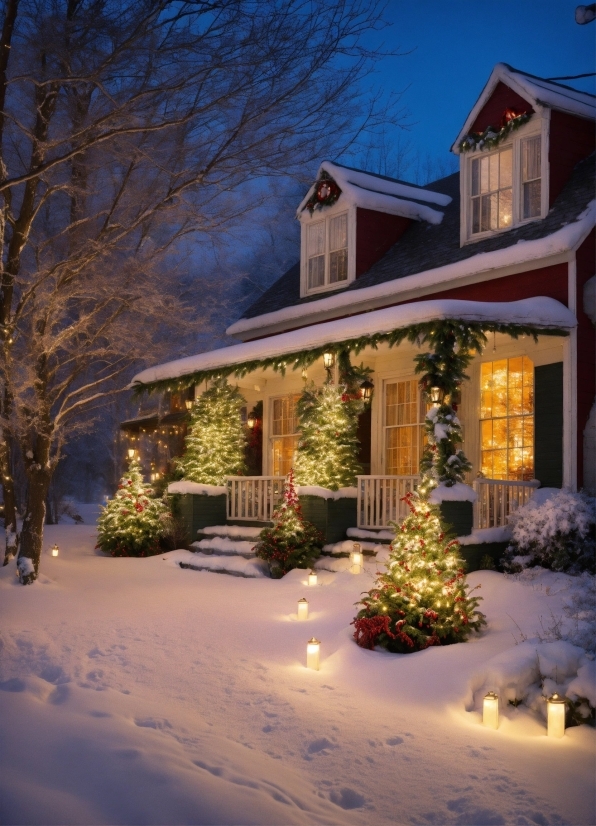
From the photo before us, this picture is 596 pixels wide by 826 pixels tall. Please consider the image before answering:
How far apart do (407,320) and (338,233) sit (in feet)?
20.6

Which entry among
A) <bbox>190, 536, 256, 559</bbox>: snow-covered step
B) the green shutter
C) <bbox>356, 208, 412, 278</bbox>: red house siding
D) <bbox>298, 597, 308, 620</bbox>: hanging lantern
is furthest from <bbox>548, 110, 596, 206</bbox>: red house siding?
<bbox>298, 597, 308, 620</bbox>: hanging lantern

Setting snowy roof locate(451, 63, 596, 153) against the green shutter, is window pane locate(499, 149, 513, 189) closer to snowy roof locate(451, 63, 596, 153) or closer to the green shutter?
snowy roof locate(451, 63, 596, 153)

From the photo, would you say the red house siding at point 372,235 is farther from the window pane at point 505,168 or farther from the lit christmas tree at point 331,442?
the lit christmas tree at point 331,442

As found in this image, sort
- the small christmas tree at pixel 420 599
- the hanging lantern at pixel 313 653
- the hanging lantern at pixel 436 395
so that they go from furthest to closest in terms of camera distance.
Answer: the hanging lantern at pixel 436 395 → the small christmas tree at pixel 420 599 → the hanging lantern at pixel 313 653

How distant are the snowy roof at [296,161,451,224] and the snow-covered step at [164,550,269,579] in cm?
743

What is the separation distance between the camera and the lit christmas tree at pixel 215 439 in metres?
15.9

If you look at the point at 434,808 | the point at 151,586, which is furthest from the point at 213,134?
the point at 434,808

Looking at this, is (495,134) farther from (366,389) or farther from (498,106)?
(366,389)

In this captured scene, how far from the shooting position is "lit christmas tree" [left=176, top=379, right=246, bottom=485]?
625 inches

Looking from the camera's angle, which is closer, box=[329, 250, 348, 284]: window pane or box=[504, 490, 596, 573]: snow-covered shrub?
box=[504, 490, 596, 573]: snow-covered shrub

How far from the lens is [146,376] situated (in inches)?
658

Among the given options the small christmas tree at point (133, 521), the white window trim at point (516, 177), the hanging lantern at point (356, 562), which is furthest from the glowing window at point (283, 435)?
the hanging lantern at point (356, 562)

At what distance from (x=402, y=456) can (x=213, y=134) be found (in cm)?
651

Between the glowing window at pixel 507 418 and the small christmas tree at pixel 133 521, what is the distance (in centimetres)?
610
